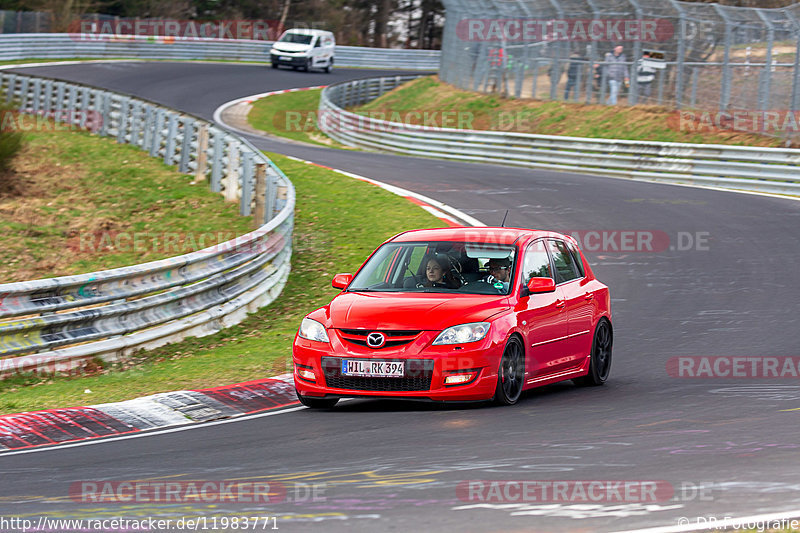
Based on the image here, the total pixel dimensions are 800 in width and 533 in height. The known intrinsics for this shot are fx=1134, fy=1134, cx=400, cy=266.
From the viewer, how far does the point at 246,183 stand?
18.7 meters

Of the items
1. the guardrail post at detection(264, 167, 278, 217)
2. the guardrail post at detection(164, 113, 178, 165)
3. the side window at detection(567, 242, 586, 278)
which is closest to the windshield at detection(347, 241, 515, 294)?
the side window at detection(567, 242, 586, 278)

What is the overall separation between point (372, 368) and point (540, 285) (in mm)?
1627

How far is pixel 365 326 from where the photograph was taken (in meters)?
8.65

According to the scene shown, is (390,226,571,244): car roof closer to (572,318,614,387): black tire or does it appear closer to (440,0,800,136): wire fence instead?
(572,318,614,387): black tire

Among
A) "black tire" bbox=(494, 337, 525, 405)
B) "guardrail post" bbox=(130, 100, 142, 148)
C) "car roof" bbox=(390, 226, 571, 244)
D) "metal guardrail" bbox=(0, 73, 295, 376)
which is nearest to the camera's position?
"black tire" bbox=(494, 337, 525, 405)

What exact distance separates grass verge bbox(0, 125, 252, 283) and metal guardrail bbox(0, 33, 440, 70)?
87.9 ft

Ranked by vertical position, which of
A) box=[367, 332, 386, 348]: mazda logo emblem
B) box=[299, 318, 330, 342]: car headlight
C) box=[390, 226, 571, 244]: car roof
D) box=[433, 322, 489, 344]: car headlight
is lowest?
box=[299, 318, 330, 342]: car headlight

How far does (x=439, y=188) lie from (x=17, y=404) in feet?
49.5

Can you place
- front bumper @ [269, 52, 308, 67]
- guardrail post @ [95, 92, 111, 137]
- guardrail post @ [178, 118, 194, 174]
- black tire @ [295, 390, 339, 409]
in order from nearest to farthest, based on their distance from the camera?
black tire @ [295, 390, 339, 409]
guardrail post @ [178, 118, 194, 174]
guardrail post @ [95, 92, 111, 137]
front bumper @ [269, 52, 308, 67]

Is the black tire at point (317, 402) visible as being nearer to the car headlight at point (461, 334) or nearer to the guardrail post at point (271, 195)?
→ the car headlight at point (461, 334)

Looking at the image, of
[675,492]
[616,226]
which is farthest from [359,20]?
[675,492]

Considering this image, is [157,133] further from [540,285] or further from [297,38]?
[297,38]

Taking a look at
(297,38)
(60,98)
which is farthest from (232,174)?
(297,38)

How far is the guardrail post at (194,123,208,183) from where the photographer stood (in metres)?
21.8
